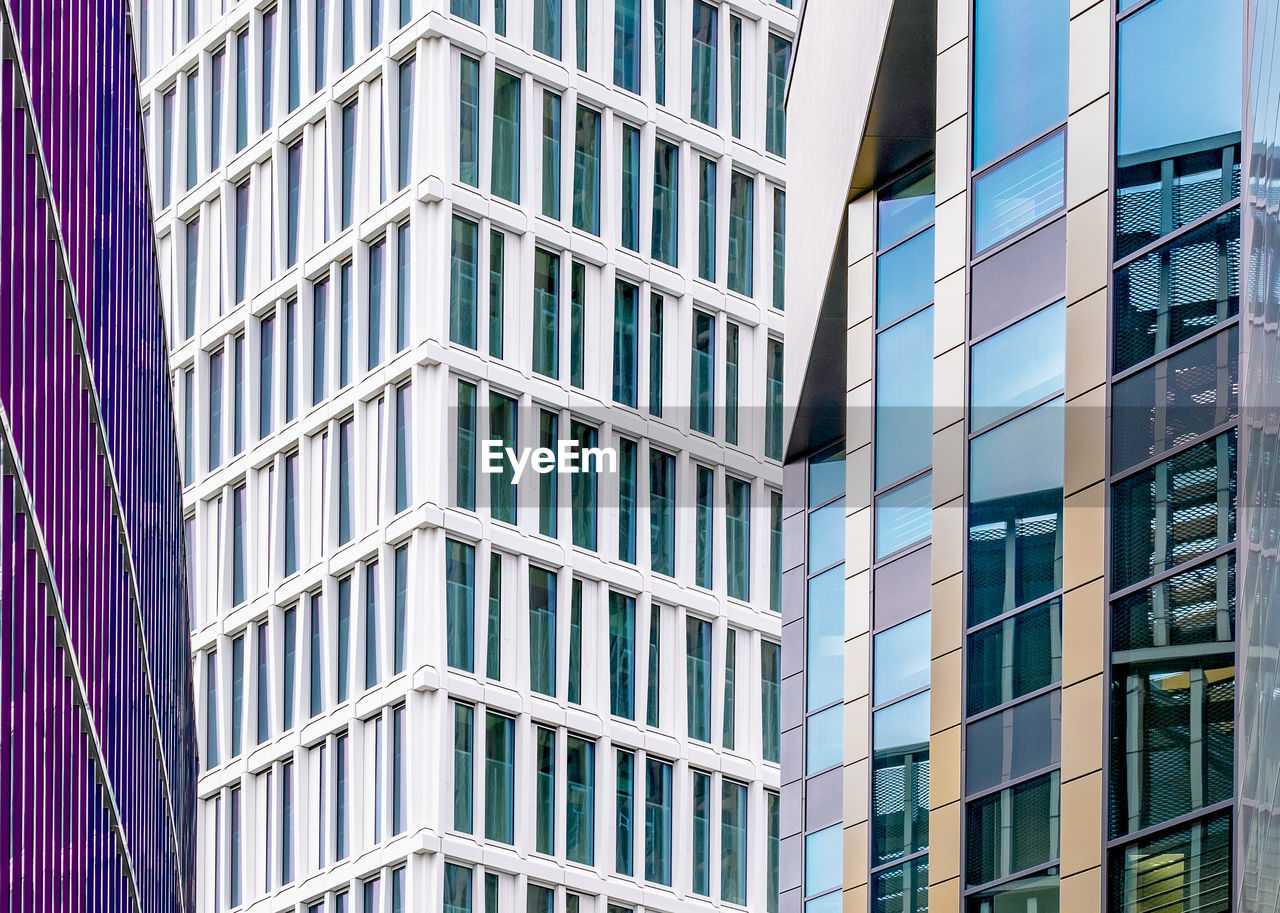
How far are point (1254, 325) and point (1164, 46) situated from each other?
1535 cm

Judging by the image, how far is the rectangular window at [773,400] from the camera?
75812 mm

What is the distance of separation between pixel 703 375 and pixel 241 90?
14.1 meters

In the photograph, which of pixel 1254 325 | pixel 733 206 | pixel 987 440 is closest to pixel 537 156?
pixel 733 206

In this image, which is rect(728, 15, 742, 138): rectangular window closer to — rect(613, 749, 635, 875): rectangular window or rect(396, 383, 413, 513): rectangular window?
rect(396, 383, 413, 513): rectangular window

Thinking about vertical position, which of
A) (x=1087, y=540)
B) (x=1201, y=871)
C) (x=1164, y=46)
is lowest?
(x=1201, y=871)

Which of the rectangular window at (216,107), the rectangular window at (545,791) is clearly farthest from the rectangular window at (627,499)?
the rectangular window at (216,107)

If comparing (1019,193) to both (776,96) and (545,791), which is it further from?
(776,96)

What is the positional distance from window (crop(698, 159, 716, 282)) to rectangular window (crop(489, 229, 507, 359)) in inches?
243

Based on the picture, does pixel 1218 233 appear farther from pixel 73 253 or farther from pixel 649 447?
pixel 649 447

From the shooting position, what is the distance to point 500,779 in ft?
223

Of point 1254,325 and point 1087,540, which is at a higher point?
point 1087,540

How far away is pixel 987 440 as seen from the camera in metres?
35.1
